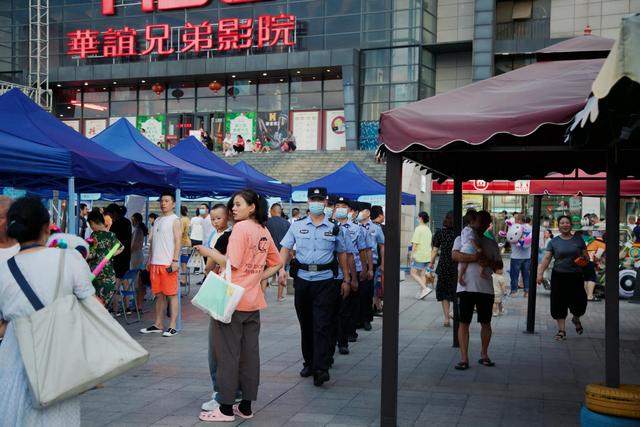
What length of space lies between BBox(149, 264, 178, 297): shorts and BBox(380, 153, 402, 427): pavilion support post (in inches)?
201

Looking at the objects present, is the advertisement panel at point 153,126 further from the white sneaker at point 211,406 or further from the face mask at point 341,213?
the white sneaker at point 211,406

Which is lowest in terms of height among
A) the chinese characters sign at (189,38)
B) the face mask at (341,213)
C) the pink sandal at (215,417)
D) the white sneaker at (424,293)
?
the white sneaker at (424,293)

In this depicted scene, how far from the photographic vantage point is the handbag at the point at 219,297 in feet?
19.6

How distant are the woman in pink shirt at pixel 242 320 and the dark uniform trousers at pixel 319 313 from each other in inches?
53.2

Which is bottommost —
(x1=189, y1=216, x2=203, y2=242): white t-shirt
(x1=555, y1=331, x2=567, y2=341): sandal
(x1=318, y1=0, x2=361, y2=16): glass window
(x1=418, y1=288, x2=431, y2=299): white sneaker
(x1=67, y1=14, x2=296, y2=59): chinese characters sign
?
(x1=418, y1=288, x2=431, y2=299): white sneaker

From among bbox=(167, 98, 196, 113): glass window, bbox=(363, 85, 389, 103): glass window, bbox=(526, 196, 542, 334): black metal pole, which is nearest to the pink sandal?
bbox=(526, 196, 542, 334): black metal pole

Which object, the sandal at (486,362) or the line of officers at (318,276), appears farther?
the sandal at (486,362)

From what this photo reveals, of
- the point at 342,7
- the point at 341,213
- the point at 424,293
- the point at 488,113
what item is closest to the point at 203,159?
the point at 341,213

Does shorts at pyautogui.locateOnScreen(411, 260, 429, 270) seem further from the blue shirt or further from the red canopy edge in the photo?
the red canopy edge

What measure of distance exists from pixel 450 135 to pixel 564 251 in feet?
18.3

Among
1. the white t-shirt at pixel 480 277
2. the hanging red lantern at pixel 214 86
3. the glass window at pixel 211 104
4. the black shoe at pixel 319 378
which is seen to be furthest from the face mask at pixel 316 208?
the glass window at pixel 211 104

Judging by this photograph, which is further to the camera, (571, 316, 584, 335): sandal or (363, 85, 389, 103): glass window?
(363, 85, 389, 103): glass window

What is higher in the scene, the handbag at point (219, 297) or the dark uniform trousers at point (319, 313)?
the handbag at point (219, 297)

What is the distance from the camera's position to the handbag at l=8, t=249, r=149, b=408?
3541 mm
